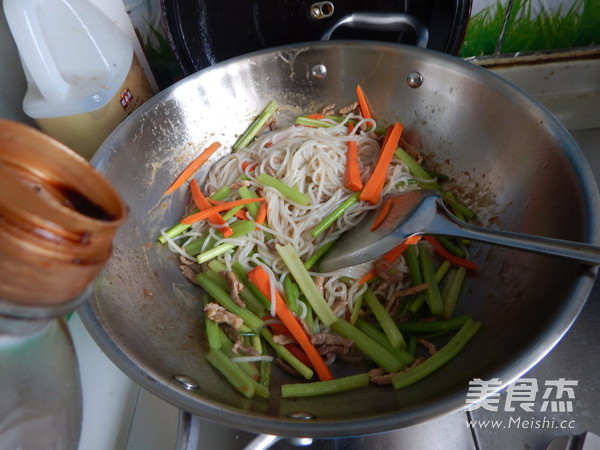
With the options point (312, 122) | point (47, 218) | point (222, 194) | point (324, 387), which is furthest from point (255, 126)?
point (47, 218)

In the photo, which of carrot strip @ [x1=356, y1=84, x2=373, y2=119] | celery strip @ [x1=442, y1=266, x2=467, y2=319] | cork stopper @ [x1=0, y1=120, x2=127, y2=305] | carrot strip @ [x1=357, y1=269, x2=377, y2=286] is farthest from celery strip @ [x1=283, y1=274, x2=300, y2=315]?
cork stopper @ [x1=0, y1=120, x2=127, y2=305]

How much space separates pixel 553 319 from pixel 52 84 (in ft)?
4.97

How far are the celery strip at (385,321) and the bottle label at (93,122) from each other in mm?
1053

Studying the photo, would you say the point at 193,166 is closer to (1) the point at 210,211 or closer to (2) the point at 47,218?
(1) the point at 210,211

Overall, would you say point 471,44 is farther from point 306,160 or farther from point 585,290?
point 585,290

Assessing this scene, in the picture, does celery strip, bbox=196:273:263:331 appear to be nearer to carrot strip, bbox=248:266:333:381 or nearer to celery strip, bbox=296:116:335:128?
carrot strip, bbox=248:266:333:381

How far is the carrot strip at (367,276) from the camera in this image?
4.66 feet

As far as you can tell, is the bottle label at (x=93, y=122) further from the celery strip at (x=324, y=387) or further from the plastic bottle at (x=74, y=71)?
the celery strip at (x=324, y=387)

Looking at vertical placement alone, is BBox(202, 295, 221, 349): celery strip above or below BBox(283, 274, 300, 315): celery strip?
above

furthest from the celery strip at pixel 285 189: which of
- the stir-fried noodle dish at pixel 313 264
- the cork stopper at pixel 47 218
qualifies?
the cork stopper at pixel 47 218

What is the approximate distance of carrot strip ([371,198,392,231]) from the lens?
1.38m

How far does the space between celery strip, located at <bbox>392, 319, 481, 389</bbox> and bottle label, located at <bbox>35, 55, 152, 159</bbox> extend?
1.23 meters

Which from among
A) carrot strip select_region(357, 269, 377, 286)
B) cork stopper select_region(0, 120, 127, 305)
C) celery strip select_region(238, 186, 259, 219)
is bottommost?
carrot strip select_region(357, 269, 377, 286)

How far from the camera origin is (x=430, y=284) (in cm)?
136
